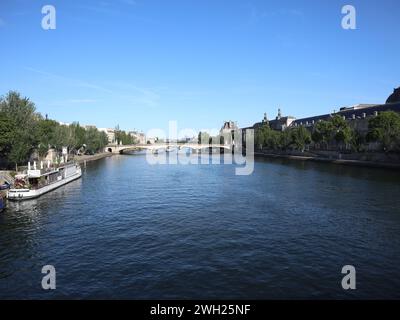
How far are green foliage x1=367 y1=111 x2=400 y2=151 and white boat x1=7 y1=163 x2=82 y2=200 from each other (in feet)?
236

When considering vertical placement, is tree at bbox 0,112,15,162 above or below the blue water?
above

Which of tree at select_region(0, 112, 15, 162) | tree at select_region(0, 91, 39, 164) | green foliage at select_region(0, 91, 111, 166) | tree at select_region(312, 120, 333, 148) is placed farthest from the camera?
tree at select_region(312, 120, 333, 148)

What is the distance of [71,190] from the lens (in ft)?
195

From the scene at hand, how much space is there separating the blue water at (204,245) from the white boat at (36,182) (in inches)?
92.6

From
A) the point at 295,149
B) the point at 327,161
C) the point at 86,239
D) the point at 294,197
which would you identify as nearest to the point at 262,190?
the point at 294,197

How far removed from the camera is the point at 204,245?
28.2 metres

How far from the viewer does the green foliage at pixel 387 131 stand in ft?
291

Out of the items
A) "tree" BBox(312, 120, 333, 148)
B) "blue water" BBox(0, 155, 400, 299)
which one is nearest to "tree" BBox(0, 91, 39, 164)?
"blue water" BBox(0, 155, 400, 299)

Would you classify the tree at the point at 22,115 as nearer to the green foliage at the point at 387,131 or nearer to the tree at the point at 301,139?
the green foliage at the point at 387,131

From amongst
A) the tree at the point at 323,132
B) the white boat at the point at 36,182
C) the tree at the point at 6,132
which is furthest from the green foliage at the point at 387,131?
the tree at the point at 6,132

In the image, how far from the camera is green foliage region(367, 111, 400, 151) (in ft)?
291

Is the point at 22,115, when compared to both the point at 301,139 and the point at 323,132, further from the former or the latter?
the point at 301,139

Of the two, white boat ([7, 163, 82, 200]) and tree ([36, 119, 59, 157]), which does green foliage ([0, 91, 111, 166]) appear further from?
white boat ([7, 163, 82, 200])
